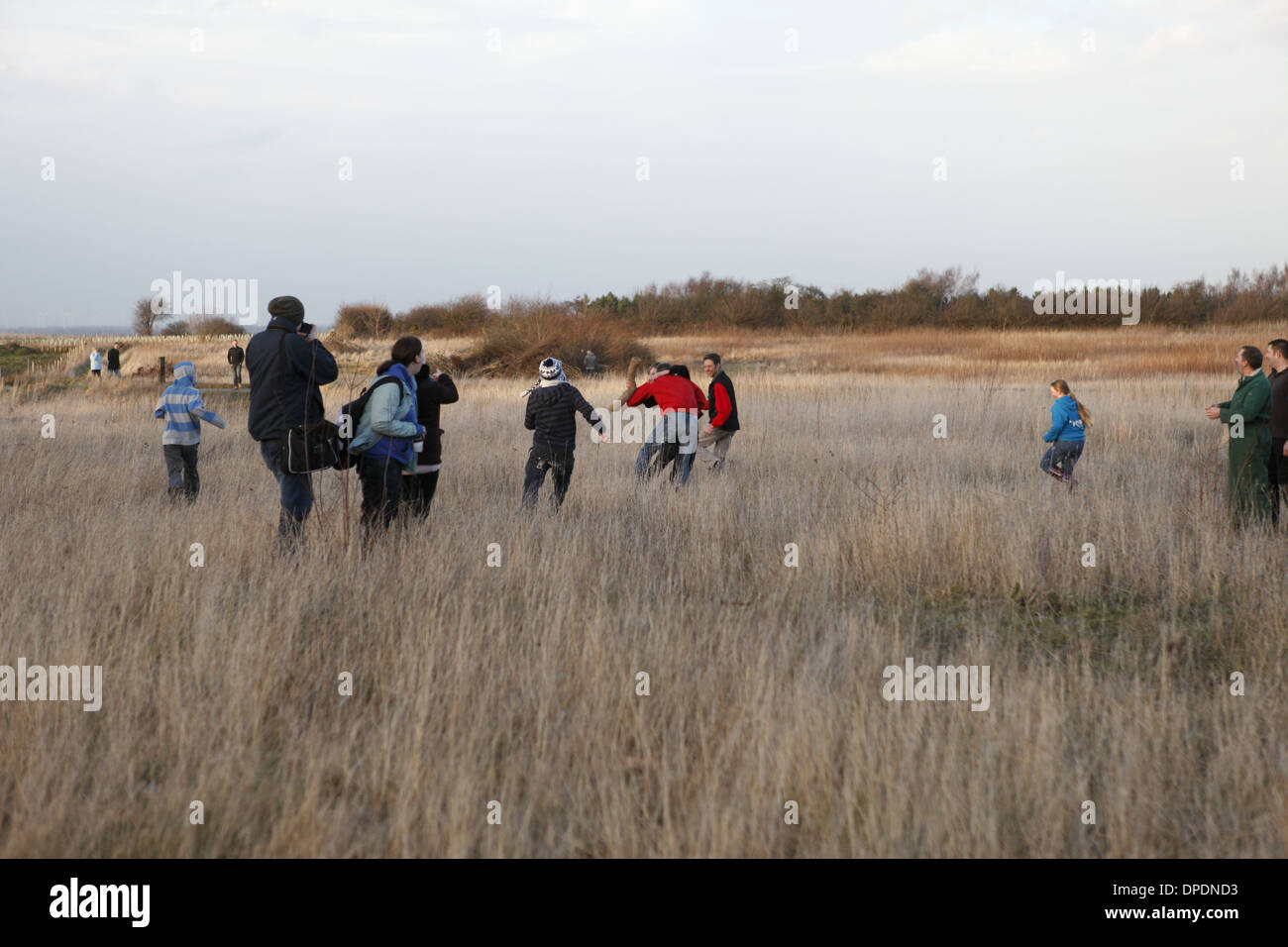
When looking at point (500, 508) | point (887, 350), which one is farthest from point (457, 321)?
point (500, 508)

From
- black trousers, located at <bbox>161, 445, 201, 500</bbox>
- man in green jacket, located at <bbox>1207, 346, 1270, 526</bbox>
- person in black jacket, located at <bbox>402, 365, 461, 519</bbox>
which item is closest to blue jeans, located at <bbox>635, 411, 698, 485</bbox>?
person in black jacket, located at <bbox>402, 365, 461, 519</bbox>

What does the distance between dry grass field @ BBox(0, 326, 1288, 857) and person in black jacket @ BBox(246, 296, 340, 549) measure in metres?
0.79

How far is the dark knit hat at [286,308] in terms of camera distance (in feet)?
18.8

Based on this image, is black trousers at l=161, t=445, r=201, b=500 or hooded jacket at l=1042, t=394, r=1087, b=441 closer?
black trousers at l=161, t=445, r=201, b=500

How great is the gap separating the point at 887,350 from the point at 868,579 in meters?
34.9

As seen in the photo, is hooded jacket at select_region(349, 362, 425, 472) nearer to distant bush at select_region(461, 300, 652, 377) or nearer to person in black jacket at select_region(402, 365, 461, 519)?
person in black jacket at select_region(402, 365, 461, 519)

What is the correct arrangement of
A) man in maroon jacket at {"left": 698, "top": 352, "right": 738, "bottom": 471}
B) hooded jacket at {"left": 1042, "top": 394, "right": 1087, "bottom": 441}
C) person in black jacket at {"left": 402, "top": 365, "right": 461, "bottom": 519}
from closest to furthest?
person in black jacket at {"left": 402, "top": 365, "right": 461, "bottom": 519}
hooded jacket at {"left": 1042, "top": 394, "right": 1087, "bottom": 441}
man in maroon jacket at {"left": 698, "top": 352, "right": 738, "bottom": 471}

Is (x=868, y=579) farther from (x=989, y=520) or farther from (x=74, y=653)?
(x=74, y=653)

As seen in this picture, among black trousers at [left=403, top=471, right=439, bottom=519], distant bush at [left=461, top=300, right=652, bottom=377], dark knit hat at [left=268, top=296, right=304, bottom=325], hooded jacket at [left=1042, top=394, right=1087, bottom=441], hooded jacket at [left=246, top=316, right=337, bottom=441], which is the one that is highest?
distant bush at [left=461, top=300, right=652, bottom=377]

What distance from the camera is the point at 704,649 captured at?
4.57 m

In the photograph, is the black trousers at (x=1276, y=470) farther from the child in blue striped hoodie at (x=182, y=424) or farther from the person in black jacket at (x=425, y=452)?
the child in blue striped hoodie at (x=182, y=424)

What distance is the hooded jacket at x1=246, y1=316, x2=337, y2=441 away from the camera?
18.9 ft

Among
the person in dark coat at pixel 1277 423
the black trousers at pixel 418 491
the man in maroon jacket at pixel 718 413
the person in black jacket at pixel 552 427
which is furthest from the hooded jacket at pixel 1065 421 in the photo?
the black trousers at pixel 418 491

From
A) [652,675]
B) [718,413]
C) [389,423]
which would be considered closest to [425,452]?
[389,423]
